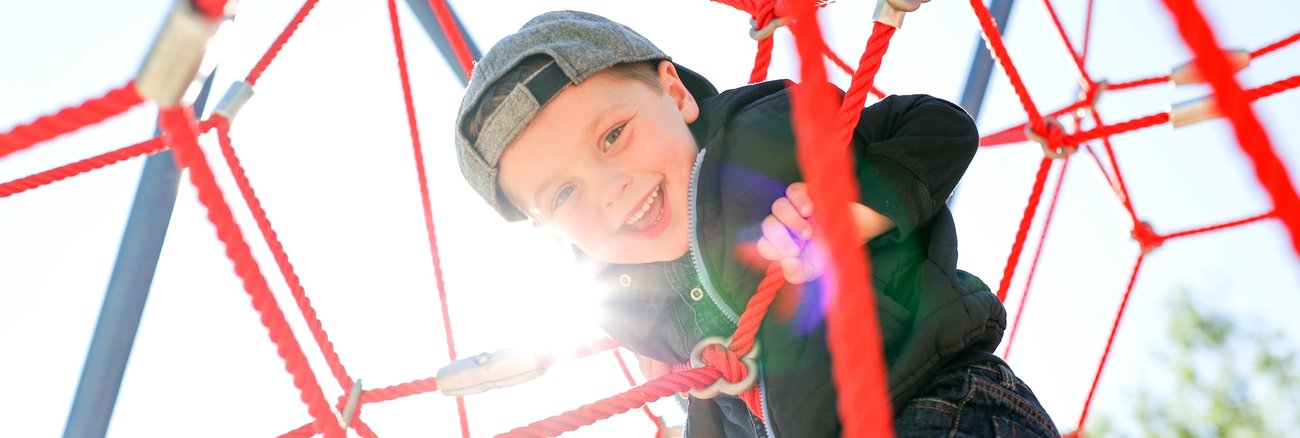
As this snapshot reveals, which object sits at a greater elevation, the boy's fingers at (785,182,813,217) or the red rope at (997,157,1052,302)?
the red rope at (997,157,1052,302)

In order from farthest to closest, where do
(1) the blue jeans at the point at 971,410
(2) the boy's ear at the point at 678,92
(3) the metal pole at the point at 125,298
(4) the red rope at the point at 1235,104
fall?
(3) the metal pole at the point at 125,298 → (2) the boy's ear at the point at 678,92 → (1) the blue jeans at the point at 971,410 → (4) the red rope at the point at 1235,104

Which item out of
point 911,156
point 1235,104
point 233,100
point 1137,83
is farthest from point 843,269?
point 1137,83

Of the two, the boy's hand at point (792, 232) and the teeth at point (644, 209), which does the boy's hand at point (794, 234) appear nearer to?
the boy's hand at point (792, 232)

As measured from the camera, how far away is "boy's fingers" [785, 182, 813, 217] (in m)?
0.75

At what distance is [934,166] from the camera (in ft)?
2.64

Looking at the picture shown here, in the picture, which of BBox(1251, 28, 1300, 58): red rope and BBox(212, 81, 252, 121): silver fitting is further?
BBox(1251, 28, 1300, 58): red rope

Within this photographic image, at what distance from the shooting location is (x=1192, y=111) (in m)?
1.20

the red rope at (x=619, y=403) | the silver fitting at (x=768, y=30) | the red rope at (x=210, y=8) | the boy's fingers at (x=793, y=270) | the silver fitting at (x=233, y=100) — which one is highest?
the silver fitting at (x=233, y=100)

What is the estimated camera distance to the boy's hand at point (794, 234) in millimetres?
751

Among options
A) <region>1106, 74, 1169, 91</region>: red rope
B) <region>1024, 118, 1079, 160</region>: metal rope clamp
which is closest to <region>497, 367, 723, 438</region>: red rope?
<region>1024, 118, 1079, 160</region>: metal rope clamp

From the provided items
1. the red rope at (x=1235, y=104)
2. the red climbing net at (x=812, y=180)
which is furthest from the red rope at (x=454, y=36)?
the red rope at (x=1235, y=104)

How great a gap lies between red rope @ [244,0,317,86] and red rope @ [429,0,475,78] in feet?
0.79

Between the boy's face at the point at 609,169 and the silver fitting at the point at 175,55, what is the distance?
42 centimetres

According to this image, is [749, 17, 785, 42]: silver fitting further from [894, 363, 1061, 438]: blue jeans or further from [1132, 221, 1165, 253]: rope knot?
[1132, 221, 1165, 253]: rope knot
